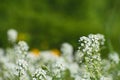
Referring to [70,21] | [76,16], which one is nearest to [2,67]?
[70,21]

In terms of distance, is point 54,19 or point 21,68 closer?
point 21,68

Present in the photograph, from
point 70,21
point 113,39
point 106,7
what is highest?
point 106,7

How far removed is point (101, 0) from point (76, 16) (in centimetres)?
69

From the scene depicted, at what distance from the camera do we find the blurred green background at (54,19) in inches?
427

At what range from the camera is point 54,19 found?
37.9 ft

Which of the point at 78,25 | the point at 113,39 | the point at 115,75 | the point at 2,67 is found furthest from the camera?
the point at 78,25

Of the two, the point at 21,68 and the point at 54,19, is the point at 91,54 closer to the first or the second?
the point at 21,68

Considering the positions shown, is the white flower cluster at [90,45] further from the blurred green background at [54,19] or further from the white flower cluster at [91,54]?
the blurred green background at [54,19]

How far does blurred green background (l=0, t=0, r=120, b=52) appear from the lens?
1084 centimetres

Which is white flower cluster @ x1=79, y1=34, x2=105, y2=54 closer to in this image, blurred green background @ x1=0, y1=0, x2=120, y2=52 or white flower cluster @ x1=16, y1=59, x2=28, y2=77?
white flower cluster @ x1=16, y1=59, x2=28, y2=77

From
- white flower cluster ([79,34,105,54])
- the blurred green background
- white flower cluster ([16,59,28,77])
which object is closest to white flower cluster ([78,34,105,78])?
white flower cluster ([79,34,105,54])

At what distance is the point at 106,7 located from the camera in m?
12.8

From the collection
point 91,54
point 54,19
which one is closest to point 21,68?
point 91,54

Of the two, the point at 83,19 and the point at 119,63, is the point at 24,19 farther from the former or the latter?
the point at 119,63
